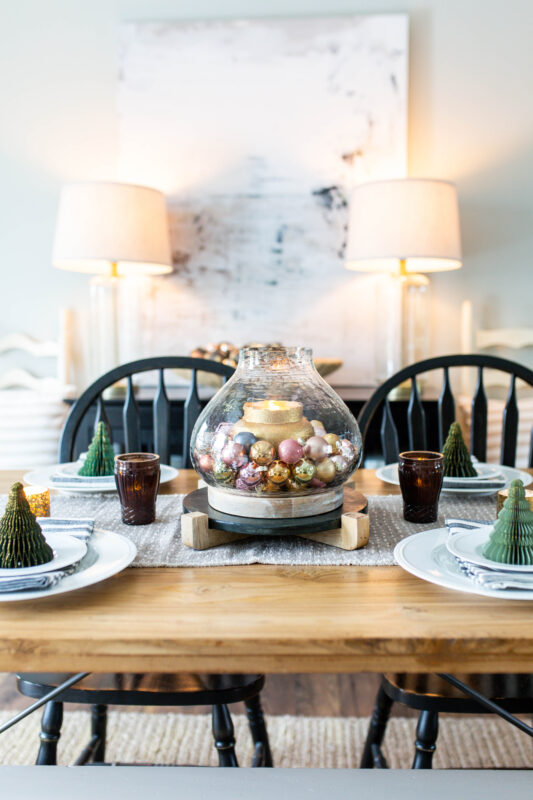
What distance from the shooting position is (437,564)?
746 mm

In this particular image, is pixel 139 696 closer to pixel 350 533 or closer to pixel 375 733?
pixel 350 533

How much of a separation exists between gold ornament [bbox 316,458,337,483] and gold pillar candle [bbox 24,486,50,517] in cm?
39

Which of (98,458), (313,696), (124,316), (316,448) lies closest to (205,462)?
(316,448)

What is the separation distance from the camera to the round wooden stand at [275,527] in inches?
32.3

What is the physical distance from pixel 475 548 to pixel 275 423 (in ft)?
0.91

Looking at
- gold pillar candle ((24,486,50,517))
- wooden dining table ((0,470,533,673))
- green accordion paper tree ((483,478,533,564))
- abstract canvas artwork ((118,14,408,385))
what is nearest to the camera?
wooden dining table ((0,470,533,673))

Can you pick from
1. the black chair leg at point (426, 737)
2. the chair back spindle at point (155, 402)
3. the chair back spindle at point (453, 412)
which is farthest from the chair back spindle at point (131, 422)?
the black chair leg at point (426, 737)

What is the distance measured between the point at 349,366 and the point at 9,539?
77.2 inches

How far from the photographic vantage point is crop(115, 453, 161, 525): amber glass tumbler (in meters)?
0.94

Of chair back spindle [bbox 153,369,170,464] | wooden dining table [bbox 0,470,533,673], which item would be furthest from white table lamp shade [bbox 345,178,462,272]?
wooden dining table [bbox 0,470,533,673]

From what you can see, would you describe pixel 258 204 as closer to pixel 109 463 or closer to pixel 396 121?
pixel 396 121

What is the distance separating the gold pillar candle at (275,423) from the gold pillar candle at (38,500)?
30cm

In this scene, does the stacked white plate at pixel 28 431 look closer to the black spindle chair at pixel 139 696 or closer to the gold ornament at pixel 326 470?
the black spindle chair at pixel 139 696

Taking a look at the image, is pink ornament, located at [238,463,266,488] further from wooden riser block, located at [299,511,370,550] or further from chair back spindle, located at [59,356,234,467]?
chair back spindle, located at [59,356,234,467]
